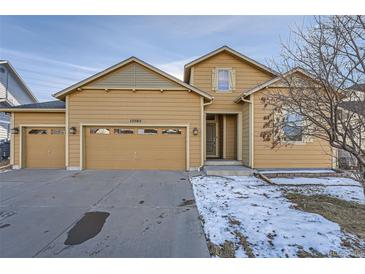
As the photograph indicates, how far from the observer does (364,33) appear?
3.74 metres

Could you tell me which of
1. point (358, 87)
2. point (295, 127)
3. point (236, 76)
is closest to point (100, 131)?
point (236, 76)

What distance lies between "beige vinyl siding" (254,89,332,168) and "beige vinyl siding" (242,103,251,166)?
0.40 metres

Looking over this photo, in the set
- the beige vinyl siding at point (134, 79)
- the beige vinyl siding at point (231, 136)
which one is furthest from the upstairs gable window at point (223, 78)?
the beige vinyl siding at point (134, 79)

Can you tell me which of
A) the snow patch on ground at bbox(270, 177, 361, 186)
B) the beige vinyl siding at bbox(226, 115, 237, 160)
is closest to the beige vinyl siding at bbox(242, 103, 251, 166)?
the beige vinyl siding at bbox(226, 115, 237, 160)

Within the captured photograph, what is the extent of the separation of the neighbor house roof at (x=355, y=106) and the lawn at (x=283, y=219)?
6.71 ft

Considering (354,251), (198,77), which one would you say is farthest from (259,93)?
(354,251)

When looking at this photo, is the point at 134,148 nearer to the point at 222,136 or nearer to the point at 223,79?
the point at 222,136

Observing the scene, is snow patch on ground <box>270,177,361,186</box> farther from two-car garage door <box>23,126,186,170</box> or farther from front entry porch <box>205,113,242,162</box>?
two-car garage door <box>23,126,186,170</box>

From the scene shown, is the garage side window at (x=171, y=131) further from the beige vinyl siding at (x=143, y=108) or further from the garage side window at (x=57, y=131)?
the garage side window at (x=57, y=131)

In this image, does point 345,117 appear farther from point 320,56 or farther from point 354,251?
point 354,251

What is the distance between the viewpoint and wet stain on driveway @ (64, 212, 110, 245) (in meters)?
3.18

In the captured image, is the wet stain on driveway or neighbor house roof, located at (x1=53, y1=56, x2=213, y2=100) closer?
the wet stain on driveway

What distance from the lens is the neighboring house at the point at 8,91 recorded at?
1560 centimetres

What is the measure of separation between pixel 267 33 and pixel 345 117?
332cm
